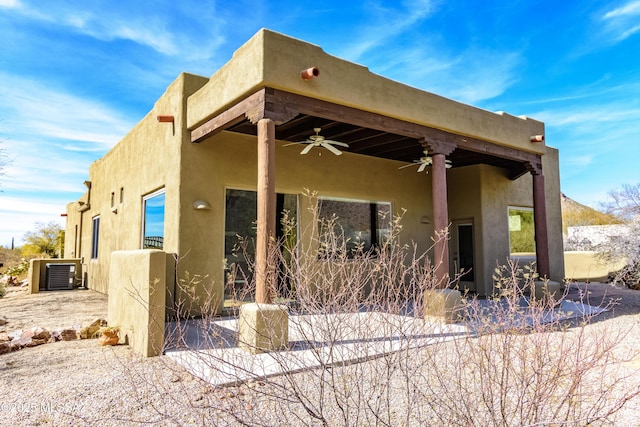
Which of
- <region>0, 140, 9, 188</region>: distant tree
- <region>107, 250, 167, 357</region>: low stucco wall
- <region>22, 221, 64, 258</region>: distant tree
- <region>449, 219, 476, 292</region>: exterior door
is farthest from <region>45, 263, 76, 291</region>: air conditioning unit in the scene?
<region>449, 219, 476, 292</region>: exterior door

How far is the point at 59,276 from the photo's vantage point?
14.8m

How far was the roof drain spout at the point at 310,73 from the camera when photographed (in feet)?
20.9

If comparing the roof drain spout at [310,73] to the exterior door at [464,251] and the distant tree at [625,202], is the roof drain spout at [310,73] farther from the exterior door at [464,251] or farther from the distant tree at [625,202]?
the distant tree at [625,202]

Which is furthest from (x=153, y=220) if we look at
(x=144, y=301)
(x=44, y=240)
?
(x=44, y=240)

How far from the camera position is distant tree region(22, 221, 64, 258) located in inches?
977

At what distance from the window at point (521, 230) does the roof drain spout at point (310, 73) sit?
8.72 metres

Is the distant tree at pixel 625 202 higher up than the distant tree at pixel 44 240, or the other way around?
the distant tree at pixel 625 202

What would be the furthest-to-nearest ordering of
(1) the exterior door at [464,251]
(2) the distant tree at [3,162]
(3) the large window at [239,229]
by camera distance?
(2) the distant tree at [3,162]
(1) the exterior door at [464,251]
(3) the large window at [239,229]

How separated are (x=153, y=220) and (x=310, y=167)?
3810 millimetres

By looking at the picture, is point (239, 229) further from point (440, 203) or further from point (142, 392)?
point (142, 392)

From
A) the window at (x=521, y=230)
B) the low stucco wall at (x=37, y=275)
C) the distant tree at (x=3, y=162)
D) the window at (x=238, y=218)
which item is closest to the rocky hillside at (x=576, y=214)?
the window at (x=521, y=230)

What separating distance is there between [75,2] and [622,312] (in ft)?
43.7

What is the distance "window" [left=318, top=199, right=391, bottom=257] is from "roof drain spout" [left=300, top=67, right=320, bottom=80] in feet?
12.0

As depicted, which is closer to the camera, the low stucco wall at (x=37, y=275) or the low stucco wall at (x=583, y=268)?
the low stucco wall at (x=37, y=275)
